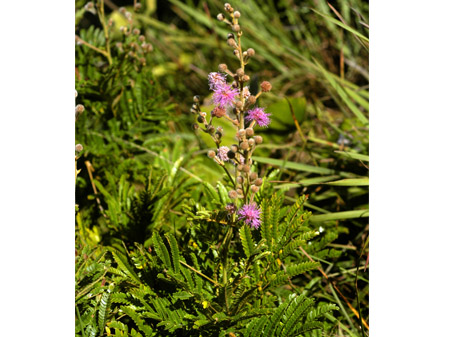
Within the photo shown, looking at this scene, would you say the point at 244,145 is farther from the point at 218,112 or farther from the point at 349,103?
the point at 349,103

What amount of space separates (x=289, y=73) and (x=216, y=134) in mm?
1517

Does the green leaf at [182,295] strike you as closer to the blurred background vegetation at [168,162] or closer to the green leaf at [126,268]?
the green leaf at [126,268]

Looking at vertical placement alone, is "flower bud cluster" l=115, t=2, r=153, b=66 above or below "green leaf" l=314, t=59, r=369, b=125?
above

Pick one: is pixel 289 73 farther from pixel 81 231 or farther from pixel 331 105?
pixel 81 231

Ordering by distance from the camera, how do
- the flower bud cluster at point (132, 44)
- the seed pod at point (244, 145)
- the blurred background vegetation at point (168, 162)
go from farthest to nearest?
1. the flower bud cluster at point (132, 44)
2. the blurred background vegetation at point (168, 162)
3. the seed pod at point (244, 145)

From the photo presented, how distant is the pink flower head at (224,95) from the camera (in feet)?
2.31

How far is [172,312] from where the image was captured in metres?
0.74

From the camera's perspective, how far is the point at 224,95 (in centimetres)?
71

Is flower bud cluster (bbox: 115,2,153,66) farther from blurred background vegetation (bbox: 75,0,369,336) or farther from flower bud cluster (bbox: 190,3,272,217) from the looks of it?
flower bud cluster (bbox: 190,3,272,217)

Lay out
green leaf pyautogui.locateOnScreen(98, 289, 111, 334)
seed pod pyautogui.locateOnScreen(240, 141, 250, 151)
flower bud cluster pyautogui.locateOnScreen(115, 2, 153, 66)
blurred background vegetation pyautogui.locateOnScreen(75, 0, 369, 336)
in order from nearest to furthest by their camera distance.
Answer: seed pod pyautogui.locateOnScreen(240, 141, 250, 151)
green leaf pyautogui.locateOnScreen(98, 289, 111, 334)
blurred background vegetation pyautogui.locateOnScreen(75, 0, 369, 336)
flower bud cluster pyautogui.locateOnScreen(115, 2, 153, 66)

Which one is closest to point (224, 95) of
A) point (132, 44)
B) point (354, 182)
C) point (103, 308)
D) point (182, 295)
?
point (182, 295)

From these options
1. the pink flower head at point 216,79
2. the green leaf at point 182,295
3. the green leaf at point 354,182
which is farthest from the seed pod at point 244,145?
the green leaf at point 354,182

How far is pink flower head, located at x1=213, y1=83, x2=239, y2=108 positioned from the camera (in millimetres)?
705

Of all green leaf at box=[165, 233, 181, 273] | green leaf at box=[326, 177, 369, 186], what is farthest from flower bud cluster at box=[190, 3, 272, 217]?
green leaf at box=[326, 177, 369, 186]
